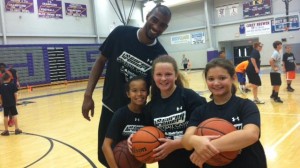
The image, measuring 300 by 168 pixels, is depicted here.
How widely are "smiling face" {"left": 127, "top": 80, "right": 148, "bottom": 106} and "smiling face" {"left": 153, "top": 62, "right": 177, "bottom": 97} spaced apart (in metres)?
0.16

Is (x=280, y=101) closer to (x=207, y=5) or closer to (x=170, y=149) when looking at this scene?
(x=170, y=149)

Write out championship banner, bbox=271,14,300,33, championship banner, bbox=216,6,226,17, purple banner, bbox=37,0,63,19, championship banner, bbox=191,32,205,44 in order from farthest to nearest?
championship banner, bbox=191,32,205,44 → championship banner, bbox=216,6,226,17 → championship banner, bbox=271,14,300,33 → purple banner, bbox=37,0,63,19

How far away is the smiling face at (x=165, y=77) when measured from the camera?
7.09 ft

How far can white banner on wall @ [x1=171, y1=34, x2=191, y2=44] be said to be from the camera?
84.7ft

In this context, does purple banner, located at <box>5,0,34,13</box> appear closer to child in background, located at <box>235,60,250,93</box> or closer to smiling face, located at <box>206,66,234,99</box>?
child in background, located at <box>235,60,250,93</box>

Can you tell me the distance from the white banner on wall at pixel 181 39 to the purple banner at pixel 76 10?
8.52m

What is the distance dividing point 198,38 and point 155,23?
76.5 ft

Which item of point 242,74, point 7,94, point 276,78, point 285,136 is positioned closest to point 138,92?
point 285,136

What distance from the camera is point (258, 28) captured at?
2202 cm

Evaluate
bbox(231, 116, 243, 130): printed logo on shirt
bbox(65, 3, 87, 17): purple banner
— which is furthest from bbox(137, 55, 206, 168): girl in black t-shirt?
bbox(65, 3, 87, 17): purple banner

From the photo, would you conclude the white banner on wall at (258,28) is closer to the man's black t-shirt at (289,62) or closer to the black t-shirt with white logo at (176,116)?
the man's black t-shirt at (289,62)

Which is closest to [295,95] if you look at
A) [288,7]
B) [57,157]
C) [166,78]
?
[57,157]

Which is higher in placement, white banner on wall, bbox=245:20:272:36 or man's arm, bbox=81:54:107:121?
white banner on wall, bbox=245:20:272:36

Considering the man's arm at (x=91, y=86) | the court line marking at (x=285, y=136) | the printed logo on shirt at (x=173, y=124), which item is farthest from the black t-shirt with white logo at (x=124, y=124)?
the court line marking at (x=285, y=136)
